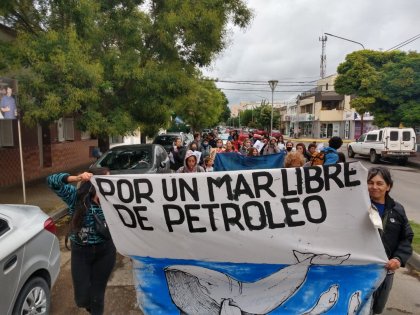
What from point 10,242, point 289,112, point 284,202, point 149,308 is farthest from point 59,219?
point 289,112

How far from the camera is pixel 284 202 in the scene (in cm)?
289

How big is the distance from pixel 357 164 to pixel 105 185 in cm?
197

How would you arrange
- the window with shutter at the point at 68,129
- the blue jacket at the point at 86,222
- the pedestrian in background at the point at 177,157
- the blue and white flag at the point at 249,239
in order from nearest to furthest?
the blue and white flag at the point at 249,239
the blue jacket at the point at 86,222
the pedestrian in background at the point at 177,157
the window with shutter at the point at 68,129

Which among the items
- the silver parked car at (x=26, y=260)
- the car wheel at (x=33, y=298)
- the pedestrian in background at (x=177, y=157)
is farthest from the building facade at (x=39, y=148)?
the car wheel at (x=33, y=298)

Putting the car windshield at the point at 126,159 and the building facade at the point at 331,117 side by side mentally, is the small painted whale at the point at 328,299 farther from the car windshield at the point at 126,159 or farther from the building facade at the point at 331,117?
the building facade at the point at 331,117

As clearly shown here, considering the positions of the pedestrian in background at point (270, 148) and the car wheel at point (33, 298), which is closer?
the car wheel at point (33, 298)

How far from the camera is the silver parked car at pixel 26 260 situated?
3.04 meters

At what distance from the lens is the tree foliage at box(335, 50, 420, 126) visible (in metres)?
21.6

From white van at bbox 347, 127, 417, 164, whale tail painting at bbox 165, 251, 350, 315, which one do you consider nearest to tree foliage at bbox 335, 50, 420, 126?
white van at bbox 347, 127, 417, 164

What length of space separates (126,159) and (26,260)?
5695 millimetres

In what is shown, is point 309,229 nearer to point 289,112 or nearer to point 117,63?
point 117,63

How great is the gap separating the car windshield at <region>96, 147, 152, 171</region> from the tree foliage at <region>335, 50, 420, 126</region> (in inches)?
701

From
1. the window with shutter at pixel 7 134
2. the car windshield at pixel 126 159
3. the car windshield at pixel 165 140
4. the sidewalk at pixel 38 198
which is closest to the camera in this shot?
the sidewalk at pixel 38 198

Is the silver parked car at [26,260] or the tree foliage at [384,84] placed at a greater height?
the tree foliage at [384,84]
